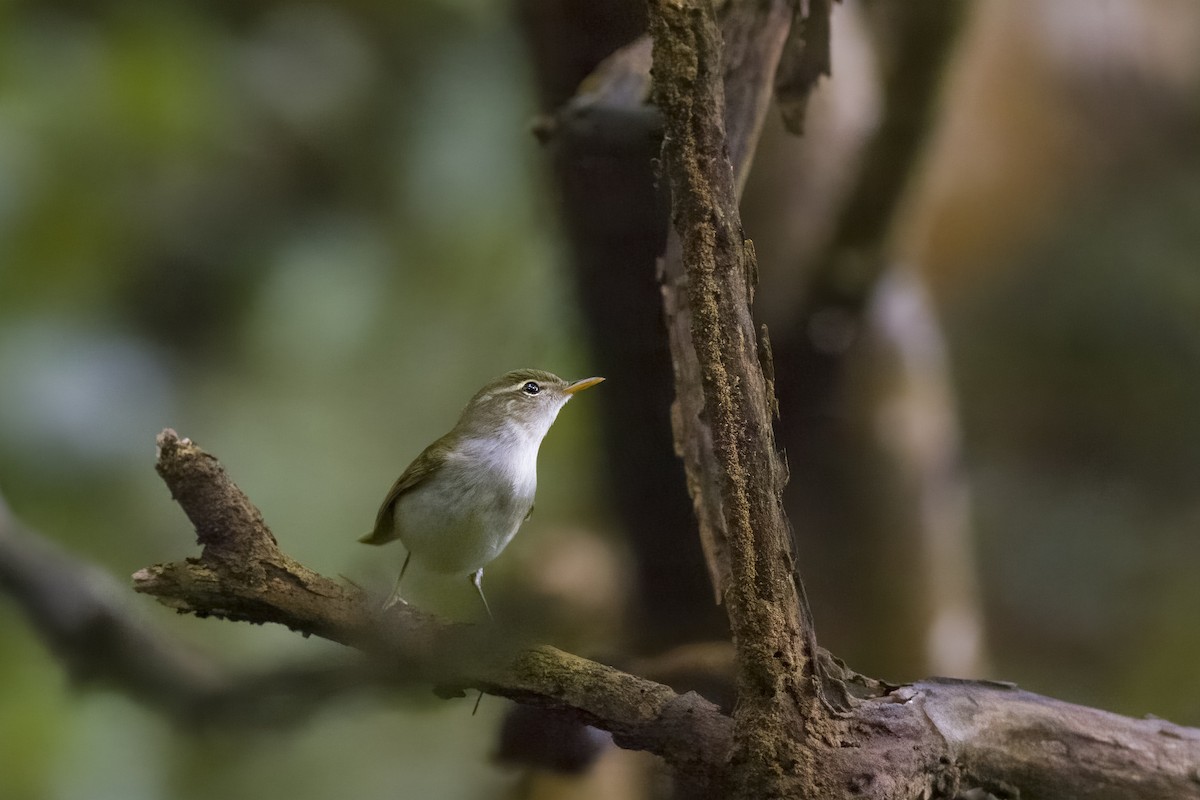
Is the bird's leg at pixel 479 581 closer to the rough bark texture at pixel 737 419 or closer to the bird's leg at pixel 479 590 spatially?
the bird's leg at pixel 479 590

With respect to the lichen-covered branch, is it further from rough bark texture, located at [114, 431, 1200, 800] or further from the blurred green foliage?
the blurred green foliage

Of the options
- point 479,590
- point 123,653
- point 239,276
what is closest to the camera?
point 479,590

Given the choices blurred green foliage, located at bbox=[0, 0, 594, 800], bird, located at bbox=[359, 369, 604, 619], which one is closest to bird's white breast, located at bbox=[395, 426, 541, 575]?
bird, located at bbox=[359, 369, 604, 619]

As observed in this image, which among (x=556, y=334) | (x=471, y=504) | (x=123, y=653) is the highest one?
(x=556, y=334)

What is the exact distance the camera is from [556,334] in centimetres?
86

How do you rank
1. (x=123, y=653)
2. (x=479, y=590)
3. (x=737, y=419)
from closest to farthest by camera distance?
1. (x=737, y=419)
2. (x=479, y=590)
3. (x=123, y=653)

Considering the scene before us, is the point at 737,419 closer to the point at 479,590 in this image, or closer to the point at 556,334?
the point at 479,590

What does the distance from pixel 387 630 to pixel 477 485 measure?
5.9 inches

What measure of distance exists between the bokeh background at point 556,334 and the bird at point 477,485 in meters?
0.03

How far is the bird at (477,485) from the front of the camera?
662 millimetres

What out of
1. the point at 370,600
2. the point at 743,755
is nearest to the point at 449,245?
the point at 370,600

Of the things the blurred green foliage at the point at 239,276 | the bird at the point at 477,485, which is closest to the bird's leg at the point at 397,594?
the bird at the point at 477,485

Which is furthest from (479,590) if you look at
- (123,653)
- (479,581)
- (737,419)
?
(123,653)

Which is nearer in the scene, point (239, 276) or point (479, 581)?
point (479, 581)
